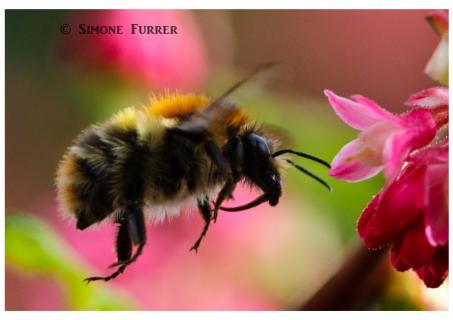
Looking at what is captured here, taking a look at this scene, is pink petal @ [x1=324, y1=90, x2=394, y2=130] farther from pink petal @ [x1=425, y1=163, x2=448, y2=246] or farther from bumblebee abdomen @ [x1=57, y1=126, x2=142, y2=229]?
bumblebee abdomen @ [x1=57, y1=126, x2=142, y2=229]

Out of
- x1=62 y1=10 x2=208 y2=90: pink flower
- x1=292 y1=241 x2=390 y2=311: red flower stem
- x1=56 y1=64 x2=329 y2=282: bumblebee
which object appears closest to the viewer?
x1=56 y1=64 x2=329 y2=282: bumblebee

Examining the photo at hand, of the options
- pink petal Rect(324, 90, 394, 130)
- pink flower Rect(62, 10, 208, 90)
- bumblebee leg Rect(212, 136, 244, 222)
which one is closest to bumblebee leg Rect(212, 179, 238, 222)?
bumblebee leg Rect(212, 136, 244, 222)

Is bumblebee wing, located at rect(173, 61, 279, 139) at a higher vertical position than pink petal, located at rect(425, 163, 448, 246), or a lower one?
higher

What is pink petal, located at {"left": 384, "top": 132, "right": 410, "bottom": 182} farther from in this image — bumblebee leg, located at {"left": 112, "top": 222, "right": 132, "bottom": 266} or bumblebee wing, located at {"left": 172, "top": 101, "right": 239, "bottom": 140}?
bumblebee leg, located at {"left": 112, "top": 222, "right": 132, "bottom": 266}

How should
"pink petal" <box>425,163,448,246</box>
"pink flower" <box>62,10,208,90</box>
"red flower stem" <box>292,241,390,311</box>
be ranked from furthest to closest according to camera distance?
"pink flower" <box>62,10,208,90</box>
"red flower stem" <box>292,241,390,311</box>
"pink petal" <box>425,163,448,246</box>

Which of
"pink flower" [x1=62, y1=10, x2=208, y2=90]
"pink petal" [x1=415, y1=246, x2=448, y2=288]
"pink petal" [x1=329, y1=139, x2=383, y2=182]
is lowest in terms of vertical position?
"pink petal" [x1=415, y1=246, x2=448, y2=288]

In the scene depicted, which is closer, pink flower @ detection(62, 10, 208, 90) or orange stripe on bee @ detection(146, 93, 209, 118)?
orange stripe on bee @ detection(146, 93, 209, 118)

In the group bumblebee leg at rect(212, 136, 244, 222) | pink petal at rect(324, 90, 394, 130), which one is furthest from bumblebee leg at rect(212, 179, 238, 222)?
pink petal at rect(324, 90, 394, 130)
